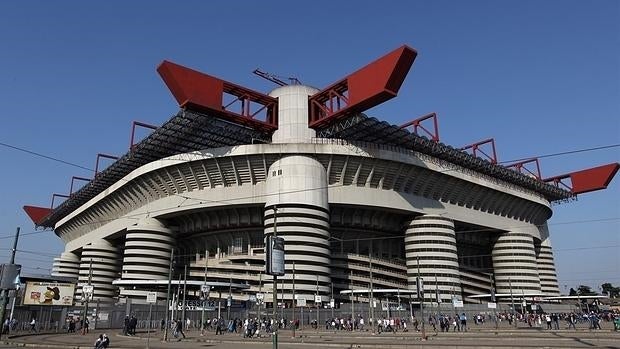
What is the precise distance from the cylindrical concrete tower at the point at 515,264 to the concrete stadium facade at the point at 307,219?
0.19 meters

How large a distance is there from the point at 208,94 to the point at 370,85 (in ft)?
66.3

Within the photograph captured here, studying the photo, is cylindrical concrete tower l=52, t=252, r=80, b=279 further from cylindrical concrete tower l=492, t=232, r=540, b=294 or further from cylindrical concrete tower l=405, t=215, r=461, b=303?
cylindrical concrete tower l=492, t=232, r=540, b=294

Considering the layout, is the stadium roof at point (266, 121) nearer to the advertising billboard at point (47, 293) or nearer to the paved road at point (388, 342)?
the advertising billboard at point (47, 293)

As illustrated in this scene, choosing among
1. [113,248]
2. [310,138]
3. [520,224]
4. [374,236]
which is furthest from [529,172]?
[113,248]

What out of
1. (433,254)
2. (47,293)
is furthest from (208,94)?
(433,254)

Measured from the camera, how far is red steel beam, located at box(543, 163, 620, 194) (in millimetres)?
100438

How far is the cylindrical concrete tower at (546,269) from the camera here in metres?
107

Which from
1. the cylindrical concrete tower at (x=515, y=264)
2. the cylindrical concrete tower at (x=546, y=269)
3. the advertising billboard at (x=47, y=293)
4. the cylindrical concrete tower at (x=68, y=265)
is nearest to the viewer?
the advertising billboard at (x=47, y=293)

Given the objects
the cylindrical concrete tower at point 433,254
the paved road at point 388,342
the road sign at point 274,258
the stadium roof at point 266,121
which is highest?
the stadium roof at point 266,121

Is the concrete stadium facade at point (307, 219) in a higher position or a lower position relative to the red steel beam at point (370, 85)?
lower

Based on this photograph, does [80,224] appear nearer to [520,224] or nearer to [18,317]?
[18,317]

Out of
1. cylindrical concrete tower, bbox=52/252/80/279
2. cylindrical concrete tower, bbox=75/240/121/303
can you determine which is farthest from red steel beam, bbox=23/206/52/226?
cylindrical concrete tower, bbox=75/240/121/303

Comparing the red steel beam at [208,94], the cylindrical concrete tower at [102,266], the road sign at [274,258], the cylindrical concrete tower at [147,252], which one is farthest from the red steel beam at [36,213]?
the road sign at [274,258]

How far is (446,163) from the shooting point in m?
81.4
